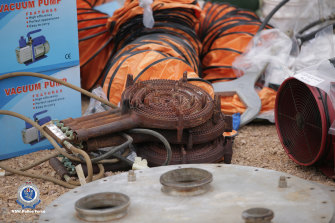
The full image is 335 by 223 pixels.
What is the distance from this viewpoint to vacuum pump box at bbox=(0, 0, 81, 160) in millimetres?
3545

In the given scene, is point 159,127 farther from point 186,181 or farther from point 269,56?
point 269,56

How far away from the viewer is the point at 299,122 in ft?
11.1

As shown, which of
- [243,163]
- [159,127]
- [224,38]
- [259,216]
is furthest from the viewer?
[224,38]

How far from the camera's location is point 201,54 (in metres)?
5.28

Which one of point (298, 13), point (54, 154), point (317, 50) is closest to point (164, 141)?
point (54, 154)

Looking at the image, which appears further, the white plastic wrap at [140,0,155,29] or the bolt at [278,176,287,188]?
the white plastic wrap at [140,0,155,29]

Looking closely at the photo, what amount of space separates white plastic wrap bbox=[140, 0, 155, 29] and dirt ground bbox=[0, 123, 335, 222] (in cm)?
128

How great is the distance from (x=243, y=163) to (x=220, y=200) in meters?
1.52

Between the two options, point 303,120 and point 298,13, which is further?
point 298,13

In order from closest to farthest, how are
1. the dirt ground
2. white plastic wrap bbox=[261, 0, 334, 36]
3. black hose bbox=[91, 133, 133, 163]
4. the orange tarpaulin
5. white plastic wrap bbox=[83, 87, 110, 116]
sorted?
the dirt ground < black hose bbox=[91, 133, 133, 163] < white plastic wrap bbox=[83, 87, 110, 116] < the orange tarpaulin < white plastic wrap bbox=[261, 0, 334, 36]

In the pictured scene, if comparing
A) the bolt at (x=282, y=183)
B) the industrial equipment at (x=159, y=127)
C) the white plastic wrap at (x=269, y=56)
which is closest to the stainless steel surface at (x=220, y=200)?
the bolt at (x=282, y=183)

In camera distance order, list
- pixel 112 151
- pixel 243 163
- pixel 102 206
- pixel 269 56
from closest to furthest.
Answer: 1. pixel 102 206
2. pixel 112 151
3. pixel 243 163
4. pixel 269 56

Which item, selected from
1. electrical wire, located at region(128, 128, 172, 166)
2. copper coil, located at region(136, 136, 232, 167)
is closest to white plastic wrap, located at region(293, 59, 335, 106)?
copper coil, located at region(136, 136, 232, 167)

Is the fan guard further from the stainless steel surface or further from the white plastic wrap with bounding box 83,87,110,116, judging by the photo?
the white plastic wrap with bounding box 83,87,110,116
